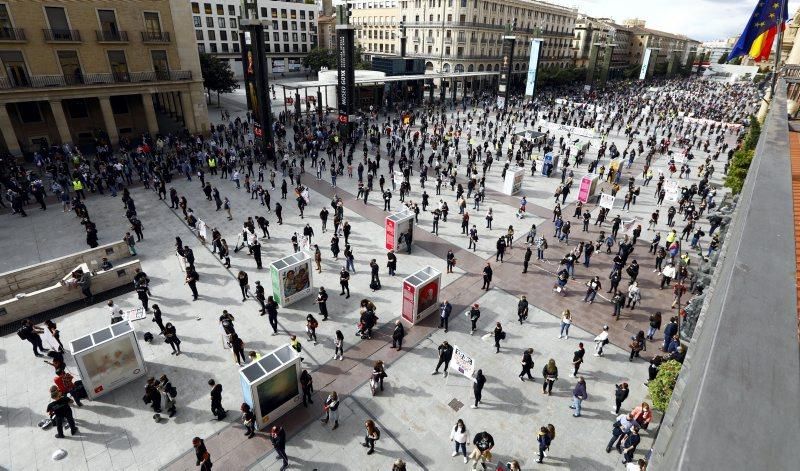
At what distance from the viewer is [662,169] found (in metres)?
35.6

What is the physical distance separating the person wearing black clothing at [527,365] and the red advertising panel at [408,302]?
14.1 ft

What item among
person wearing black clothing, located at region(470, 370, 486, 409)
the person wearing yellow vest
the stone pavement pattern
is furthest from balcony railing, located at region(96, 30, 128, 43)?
person wearing black clothing, located at region(470, 370, 486, 409)

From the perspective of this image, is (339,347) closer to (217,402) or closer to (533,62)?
(217,402)

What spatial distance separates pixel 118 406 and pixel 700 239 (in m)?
26.8

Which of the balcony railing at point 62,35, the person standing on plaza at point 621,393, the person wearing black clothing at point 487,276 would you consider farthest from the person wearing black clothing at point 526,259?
the balcony railing at point 62,35

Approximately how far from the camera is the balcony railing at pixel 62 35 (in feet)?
101

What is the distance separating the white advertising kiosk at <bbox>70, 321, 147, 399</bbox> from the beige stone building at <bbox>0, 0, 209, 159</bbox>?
29.7 m

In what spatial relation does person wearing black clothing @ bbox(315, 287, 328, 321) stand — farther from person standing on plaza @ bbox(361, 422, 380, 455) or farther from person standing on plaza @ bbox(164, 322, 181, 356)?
person standing on plaza @ bbox(361, 422, 380, 455)

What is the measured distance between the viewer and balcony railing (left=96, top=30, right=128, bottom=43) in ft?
109

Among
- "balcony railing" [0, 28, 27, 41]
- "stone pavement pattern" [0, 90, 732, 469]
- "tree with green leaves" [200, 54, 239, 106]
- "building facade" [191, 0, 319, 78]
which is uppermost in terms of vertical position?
"building facade" [191, 0, 319, 78]

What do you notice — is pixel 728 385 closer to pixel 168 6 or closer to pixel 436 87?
pixel 168 6

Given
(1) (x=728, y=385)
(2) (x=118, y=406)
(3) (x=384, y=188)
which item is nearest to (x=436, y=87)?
(3) (x=384, y=188)

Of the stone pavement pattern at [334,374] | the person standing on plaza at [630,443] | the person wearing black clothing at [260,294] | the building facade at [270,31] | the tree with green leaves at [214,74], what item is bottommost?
the stone pavement pattern at [334,374]

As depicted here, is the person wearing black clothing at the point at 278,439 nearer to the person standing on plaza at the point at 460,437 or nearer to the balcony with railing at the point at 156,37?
the person standing on plaza at the point at 460,437
